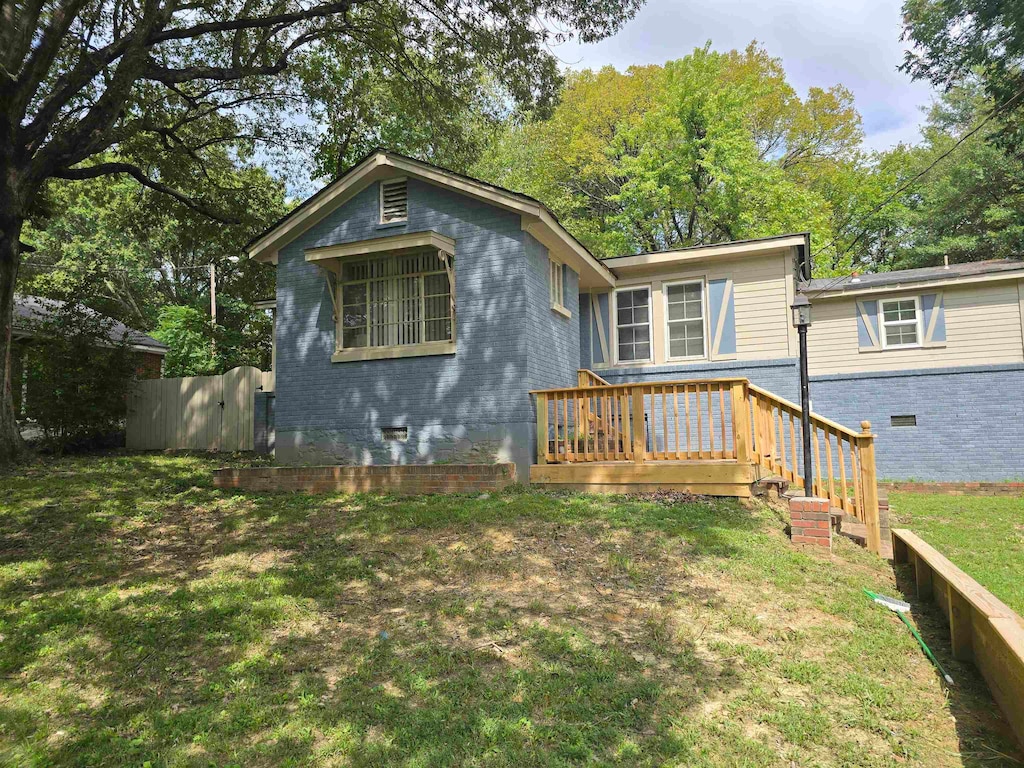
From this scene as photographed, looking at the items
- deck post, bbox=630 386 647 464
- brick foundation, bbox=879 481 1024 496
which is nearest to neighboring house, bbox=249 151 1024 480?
brick foundation, bbox=879 481 1024 496

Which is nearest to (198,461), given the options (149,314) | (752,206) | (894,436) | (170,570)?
(170,570)

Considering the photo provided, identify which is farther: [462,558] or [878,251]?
[878,251]

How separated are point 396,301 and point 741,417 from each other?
230 inches

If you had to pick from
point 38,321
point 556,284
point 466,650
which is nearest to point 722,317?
point 556,284

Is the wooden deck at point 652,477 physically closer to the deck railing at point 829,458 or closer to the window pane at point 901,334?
the deck railing at point 829,458

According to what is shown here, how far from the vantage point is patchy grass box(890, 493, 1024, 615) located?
243 inches

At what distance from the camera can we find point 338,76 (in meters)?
16.4

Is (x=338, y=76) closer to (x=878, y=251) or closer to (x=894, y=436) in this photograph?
(x=894, y=436)

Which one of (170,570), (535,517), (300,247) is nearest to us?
(170,570)

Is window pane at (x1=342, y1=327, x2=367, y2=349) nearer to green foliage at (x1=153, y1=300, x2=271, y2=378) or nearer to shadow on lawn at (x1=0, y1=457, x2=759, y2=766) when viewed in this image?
shadow on lawn at (x1=0, y1=457, x2=759, y2=766)

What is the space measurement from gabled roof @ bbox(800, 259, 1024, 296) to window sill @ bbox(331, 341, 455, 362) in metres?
7.91

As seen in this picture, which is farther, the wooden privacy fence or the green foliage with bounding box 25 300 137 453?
the wooden privacy fence

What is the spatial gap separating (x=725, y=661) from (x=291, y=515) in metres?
5.45

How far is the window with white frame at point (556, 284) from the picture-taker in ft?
37.2
